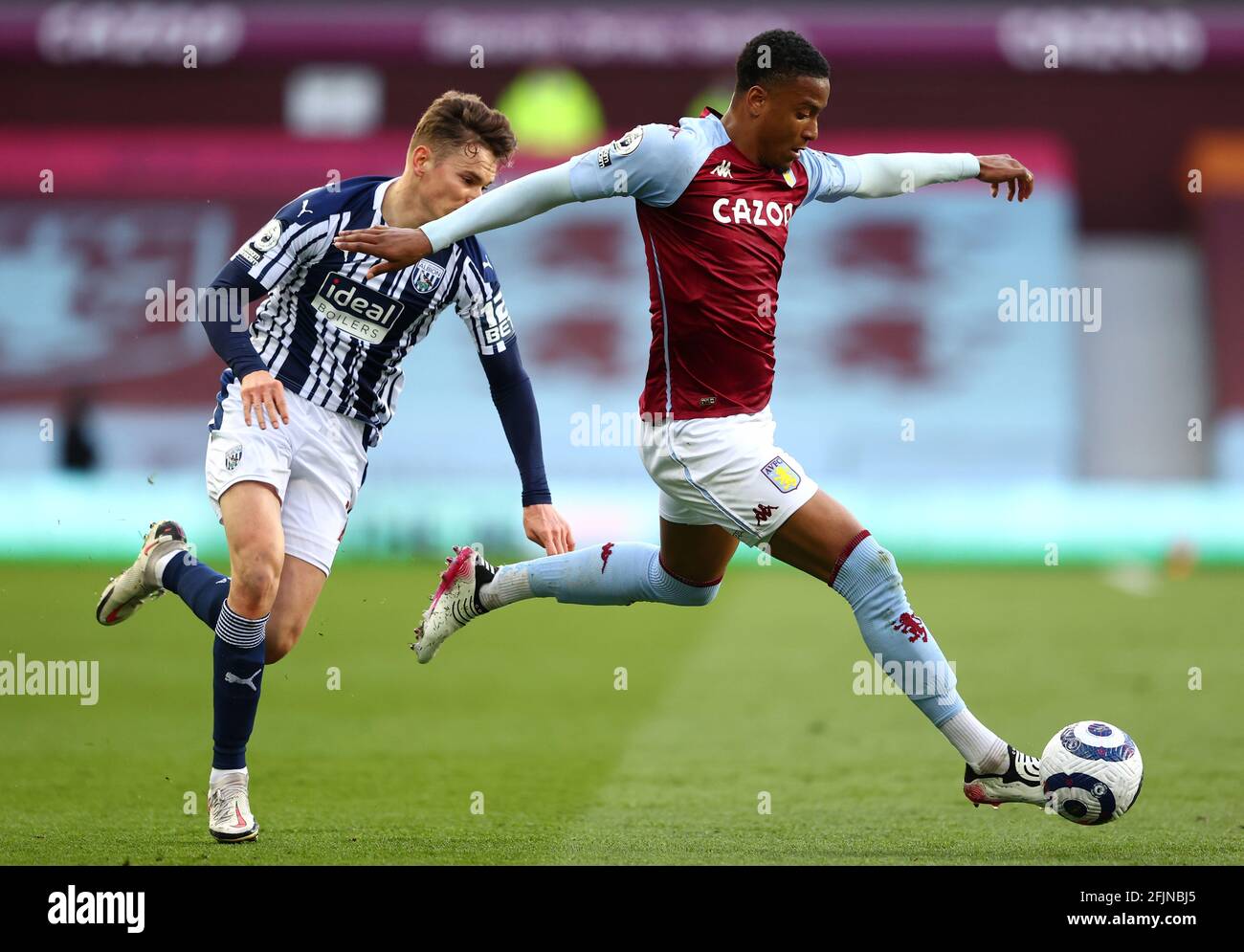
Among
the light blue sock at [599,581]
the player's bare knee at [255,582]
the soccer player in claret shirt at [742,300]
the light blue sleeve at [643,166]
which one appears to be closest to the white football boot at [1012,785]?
the soccer player in claret shirt at [742,300]

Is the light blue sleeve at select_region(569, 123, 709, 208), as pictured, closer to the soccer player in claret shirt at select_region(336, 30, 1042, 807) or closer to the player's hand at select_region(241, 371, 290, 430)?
the soccer player in claret shirt at select_region(336, 30, 1042, 807)

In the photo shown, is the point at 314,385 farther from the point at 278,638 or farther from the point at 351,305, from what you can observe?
the point at 278,638

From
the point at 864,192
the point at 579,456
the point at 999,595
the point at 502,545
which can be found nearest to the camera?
the point at 864,192

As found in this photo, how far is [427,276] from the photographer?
19.7 ft

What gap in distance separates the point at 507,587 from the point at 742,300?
1.68 meters

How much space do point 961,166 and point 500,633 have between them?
304 inches

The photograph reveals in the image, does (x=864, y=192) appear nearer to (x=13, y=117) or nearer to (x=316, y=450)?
(x=316, y=450)

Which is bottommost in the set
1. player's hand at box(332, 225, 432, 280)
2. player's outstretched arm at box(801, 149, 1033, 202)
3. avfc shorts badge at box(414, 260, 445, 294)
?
player's hand at box(332, 225, 432, 280)

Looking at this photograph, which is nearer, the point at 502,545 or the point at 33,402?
the point at 502,545

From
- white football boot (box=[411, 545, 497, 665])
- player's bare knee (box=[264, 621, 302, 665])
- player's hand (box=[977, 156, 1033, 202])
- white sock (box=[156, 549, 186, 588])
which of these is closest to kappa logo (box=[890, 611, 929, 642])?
player's hand (box=[977, 156, 1033, 202])

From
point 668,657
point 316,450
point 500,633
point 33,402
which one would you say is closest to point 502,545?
point 500,633

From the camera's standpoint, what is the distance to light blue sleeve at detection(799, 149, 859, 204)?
5852 millimetres

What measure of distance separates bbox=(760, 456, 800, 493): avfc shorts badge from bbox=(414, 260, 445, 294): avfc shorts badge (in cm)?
140

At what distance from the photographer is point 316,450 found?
6121 mm
